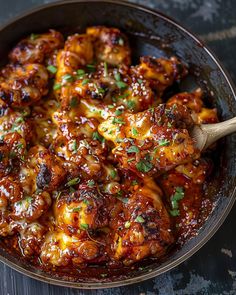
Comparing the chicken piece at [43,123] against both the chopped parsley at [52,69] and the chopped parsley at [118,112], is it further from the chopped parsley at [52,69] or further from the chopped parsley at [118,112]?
the chopped parsley at [118,112]

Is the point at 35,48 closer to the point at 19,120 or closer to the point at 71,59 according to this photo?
the point at 71,59

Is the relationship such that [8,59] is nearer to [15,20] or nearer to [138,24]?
[15,20]

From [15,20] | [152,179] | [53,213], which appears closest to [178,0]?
[15,20]

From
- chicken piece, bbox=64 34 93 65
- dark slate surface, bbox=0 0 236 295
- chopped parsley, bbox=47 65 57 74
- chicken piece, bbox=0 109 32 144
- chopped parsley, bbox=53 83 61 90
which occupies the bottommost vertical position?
dark slate surface, bbox=0 0 236 295

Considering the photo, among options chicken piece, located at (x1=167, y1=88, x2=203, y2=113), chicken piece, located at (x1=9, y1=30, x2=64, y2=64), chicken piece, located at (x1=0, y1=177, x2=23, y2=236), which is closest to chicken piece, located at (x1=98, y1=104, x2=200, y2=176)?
chicken piece, located at (x1=167, y1=88, x2=203, y2=113)

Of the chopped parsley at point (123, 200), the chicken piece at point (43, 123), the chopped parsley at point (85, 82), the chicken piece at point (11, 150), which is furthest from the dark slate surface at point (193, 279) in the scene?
the chopped parsley at point (85, 82)

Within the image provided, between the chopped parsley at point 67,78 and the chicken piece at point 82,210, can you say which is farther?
the chopped parsley at point 67,78

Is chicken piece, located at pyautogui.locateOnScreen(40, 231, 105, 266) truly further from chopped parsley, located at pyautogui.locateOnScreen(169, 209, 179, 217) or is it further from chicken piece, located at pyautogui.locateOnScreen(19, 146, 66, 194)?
chopped parsley, located at pyautogui.locateOnScreen(169, 209, 179, 217)
